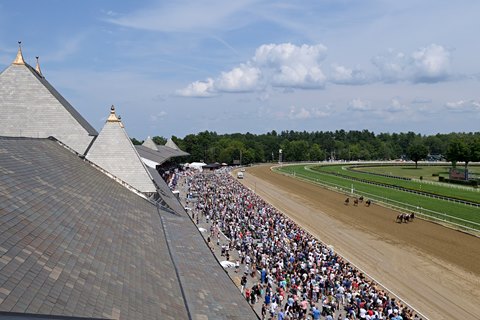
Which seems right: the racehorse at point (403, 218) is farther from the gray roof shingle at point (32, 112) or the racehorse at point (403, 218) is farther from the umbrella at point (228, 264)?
the gray roof shingle at point (32, 112)

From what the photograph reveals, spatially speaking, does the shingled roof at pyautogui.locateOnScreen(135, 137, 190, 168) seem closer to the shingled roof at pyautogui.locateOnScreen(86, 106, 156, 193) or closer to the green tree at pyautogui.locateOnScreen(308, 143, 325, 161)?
the shingled roof at pyautogui.locateOnScreen(86, 106, 156, 193)

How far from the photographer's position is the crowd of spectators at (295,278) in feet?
69.8

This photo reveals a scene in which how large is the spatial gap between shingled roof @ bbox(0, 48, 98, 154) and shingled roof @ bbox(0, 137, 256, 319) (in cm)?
1071

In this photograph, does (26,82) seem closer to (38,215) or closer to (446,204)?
(38,215)

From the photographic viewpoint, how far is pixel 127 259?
12078 mm

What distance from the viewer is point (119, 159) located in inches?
976

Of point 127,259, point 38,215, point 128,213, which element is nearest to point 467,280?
point 128,213

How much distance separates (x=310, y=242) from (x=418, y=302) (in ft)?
34.0

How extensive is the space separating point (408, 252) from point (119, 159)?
73.4 ft

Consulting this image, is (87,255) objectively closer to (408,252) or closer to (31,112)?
(31,112)

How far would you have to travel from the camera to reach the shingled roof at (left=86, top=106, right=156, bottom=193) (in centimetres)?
2434

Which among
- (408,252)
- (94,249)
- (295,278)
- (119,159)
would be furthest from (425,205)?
(94,249)

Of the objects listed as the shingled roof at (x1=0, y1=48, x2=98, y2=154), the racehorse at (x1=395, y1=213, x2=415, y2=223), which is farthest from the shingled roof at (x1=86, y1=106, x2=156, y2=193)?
the racehorse at (x1=395, y1=213, x2=415, y2=223)

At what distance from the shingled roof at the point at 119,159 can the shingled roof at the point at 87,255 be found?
4769mm
